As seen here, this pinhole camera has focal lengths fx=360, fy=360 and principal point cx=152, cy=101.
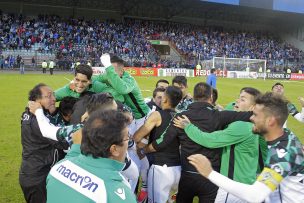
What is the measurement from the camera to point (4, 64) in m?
39.2

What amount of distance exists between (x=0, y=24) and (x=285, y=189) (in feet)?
152

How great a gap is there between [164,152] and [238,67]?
140 feet

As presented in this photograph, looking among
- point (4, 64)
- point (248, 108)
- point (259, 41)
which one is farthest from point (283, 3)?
point (248, 108)

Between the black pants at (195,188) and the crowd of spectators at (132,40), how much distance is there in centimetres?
3713

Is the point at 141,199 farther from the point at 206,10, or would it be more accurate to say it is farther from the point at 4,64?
the point at 206,10

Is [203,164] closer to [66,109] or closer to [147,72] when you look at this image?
[66,109]

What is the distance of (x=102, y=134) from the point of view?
225 cm

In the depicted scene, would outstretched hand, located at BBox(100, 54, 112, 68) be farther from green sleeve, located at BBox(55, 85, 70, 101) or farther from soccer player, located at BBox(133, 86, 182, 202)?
soccer player, located at BBox(133, 86, 182, 202)

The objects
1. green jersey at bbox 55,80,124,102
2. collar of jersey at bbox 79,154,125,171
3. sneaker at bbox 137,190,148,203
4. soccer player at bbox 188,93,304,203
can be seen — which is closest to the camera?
collar of jersey at bbox 79,154,125,171

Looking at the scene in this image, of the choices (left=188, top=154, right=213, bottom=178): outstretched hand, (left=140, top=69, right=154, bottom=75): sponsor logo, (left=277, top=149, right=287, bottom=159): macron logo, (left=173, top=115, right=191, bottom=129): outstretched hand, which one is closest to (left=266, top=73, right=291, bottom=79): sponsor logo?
(left=140, top=69, right=154, bottom=75): sponsor logo

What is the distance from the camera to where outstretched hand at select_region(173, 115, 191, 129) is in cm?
434

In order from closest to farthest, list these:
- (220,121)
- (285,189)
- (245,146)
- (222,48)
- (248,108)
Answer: (285,189) < (245,146) < (220,121) < (248,108) < (222,48)

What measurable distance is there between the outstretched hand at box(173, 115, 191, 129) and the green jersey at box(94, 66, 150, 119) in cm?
117

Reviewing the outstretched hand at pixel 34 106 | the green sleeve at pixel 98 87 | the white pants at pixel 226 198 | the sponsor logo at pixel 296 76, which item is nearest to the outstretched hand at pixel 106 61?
the green sleeve at pixel 98 87
